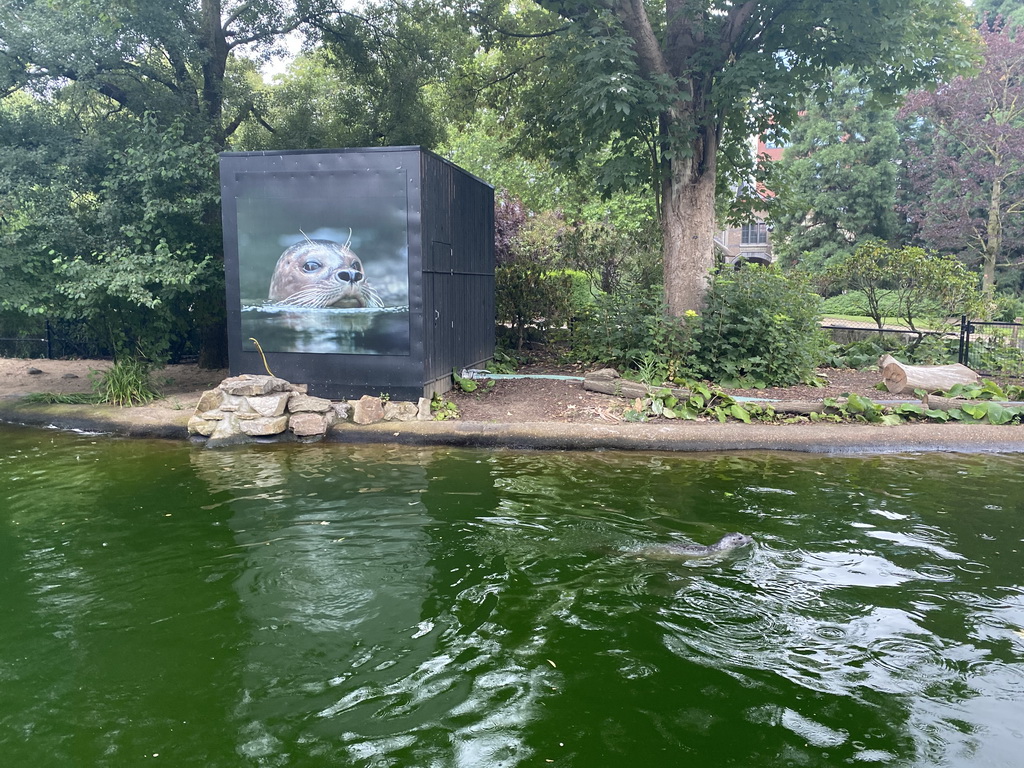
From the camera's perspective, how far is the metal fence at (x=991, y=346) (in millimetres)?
11531

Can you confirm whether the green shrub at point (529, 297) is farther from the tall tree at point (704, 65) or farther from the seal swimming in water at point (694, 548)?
the seal swimming in water at point (694, 548)

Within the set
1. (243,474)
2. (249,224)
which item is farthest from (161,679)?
(249,224)

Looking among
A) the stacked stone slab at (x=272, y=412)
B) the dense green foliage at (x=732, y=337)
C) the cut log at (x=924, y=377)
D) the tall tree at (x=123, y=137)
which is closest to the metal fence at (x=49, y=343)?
the tall tree at (x=123, y=137)

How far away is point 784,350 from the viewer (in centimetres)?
1045

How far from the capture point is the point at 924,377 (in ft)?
31.4

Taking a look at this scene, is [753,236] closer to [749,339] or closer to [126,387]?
[749,339]

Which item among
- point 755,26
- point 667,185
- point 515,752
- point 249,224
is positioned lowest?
point 515,752

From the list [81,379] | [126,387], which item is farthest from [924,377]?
[81,379]

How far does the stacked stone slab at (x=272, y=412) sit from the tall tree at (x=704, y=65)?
439cm

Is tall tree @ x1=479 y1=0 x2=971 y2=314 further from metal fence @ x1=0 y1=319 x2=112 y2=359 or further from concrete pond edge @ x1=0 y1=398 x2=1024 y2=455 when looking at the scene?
metal fence @ x1=0 y1=319 x2=112 y2=359

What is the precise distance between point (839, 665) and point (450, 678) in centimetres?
191

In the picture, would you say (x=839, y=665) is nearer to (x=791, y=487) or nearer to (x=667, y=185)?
(x=791, y=487)

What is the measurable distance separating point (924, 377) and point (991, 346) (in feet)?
11.2

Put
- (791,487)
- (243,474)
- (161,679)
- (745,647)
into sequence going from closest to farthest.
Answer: (161,679) → (745,647) → (791,487) → (243,474)
